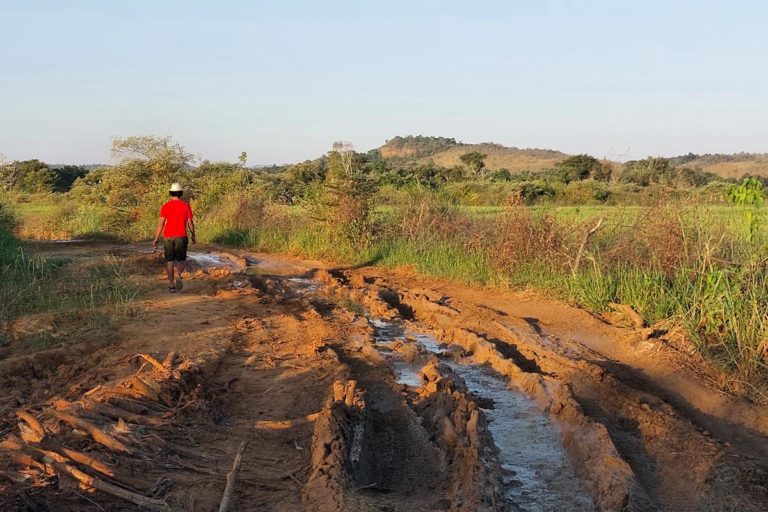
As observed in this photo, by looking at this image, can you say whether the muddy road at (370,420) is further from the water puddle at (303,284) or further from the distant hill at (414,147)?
the distant hill at (414,147)

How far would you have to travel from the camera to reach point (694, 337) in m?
7.22

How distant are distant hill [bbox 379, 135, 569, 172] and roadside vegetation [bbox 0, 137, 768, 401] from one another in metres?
45.5

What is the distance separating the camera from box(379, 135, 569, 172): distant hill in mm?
74625

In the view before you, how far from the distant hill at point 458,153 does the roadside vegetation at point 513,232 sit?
1793 inches

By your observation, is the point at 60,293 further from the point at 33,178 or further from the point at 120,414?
the point at 33,178

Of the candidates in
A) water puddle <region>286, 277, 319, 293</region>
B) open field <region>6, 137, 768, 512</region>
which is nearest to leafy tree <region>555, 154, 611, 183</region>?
open field <region>6, 137, 768, 512</region>

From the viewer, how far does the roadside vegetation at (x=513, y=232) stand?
288 inches

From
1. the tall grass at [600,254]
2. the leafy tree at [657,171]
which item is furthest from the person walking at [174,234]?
the leafy tree at [657,171]

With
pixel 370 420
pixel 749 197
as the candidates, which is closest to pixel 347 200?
pixel 749 197

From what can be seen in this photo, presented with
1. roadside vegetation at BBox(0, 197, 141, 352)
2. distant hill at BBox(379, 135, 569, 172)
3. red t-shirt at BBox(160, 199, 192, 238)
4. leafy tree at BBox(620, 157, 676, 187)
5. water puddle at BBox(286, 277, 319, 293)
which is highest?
distant hill at BBox(379, 135, 569, 172)

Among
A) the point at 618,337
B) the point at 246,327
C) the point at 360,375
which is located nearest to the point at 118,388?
the point at 360,375

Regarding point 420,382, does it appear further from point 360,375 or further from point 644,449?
point 644,449

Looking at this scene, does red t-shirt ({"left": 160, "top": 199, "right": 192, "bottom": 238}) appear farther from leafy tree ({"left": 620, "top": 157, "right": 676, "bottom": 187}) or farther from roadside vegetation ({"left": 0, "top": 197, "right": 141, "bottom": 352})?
leafy tree ({"left": 620, "top": 157, "right": 676, "bottom": 187})

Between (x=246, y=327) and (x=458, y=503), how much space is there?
199 inches
